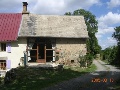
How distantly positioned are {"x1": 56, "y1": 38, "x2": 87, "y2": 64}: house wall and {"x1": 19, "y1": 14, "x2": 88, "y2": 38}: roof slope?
79 cm

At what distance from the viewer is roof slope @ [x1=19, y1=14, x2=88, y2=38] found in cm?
2994

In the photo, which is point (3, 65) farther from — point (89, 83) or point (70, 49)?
point (89, 83)

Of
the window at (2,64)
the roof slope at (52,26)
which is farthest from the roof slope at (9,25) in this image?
the window at (2,64)

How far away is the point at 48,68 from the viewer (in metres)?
24.6

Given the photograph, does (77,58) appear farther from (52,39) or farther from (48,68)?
(48,68)

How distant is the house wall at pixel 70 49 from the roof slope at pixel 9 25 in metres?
5.55

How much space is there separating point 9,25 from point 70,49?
8.64m

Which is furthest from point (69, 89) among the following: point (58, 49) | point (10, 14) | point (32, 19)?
point (10, 14)

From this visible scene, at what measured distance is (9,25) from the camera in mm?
32156

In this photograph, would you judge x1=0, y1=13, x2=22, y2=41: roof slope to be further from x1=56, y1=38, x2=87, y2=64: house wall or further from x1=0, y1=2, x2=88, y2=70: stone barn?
x1=56, y1=38, x2=87, y2=64: house wall

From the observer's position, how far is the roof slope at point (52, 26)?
29.9 metres

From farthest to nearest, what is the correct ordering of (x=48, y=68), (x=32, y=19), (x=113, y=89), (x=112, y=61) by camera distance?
(x=112, y=61) < (x=32, y=19) < (x=48, y=68) < (x=113, y=89)

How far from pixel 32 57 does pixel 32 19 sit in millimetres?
5352

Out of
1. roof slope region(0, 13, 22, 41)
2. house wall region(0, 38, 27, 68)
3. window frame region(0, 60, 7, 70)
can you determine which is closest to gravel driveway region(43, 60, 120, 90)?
house wall region(0, 38, 27, 68)
